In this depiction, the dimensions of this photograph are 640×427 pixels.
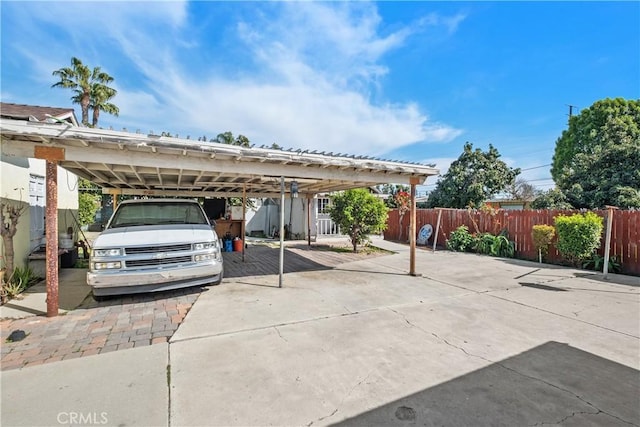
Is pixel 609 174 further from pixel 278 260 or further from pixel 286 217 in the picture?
pixel 286 217

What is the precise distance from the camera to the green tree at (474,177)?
20.2 meters

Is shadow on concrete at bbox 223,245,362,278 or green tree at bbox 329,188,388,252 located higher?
green tree at bbox 329,188,388,252

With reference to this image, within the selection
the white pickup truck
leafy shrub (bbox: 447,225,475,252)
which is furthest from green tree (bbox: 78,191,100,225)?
leafy shrub (bbox: 447,225,475,252)

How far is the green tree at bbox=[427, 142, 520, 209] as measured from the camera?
66.3 ft

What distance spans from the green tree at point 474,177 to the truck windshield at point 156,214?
61.2 feet

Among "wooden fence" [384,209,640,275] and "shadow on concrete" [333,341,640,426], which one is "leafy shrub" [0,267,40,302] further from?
"wooden fence" [384,209,640,275]

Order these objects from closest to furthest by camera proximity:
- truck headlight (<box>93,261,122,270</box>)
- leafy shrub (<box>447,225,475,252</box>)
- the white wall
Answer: truck headlight (<box>93,261,122,270</box>), leafy shrub (<box>447,225,475,252</box>), the white wall

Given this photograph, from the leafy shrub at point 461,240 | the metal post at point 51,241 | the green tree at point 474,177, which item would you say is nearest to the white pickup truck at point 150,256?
the metal post at point 51,241

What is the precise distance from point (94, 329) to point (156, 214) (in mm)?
2688

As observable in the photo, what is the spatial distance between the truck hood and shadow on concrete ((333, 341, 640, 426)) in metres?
3.95

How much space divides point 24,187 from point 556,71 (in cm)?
1651

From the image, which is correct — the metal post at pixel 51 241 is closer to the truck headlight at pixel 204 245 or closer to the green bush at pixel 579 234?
the truck headlight at pixel 204 245

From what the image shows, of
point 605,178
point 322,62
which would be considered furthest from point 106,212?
point 605,178

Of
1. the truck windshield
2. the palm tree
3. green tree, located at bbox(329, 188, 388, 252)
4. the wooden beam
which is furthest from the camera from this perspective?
the palm tree
